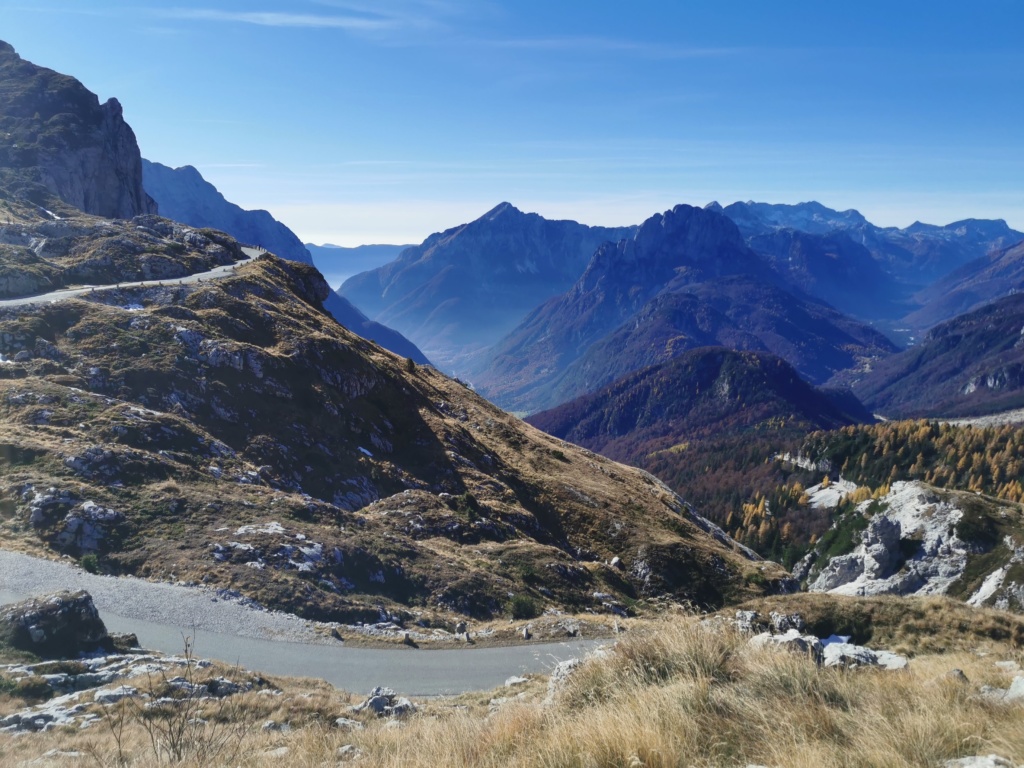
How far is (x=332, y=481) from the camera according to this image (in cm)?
3994

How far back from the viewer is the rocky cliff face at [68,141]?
123 meters

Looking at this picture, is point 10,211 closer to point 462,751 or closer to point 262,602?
point 262,602

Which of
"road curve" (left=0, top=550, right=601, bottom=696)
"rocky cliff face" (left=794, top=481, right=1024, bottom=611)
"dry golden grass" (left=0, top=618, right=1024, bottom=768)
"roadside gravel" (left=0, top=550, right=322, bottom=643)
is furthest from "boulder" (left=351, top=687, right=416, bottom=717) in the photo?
"rocky cliff face" (left=794, top=481, right=1024, bottom=611)

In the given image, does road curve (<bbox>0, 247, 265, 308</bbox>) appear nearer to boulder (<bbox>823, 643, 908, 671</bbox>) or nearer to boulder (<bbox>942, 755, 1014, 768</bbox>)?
boulder (<bbox>823, 643, 908, 671</bbox>)

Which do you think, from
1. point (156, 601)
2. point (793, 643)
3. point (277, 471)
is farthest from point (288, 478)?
point (793, 643)

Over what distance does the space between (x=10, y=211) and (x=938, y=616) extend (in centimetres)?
11068

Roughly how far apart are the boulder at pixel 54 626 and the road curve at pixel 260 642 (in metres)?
2.18

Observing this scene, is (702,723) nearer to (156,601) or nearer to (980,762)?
(980,762)

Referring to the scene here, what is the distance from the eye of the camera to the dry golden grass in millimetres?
6352

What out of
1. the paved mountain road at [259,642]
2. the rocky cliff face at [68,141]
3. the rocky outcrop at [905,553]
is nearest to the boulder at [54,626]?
the paved mountain road at [259,642]

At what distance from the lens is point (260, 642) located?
21.2 metres

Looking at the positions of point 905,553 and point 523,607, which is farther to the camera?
point 905,553

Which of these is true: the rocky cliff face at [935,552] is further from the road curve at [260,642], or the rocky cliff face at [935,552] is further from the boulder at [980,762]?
the boulder at [980,762]

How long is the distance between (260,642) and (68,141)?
153 metres
